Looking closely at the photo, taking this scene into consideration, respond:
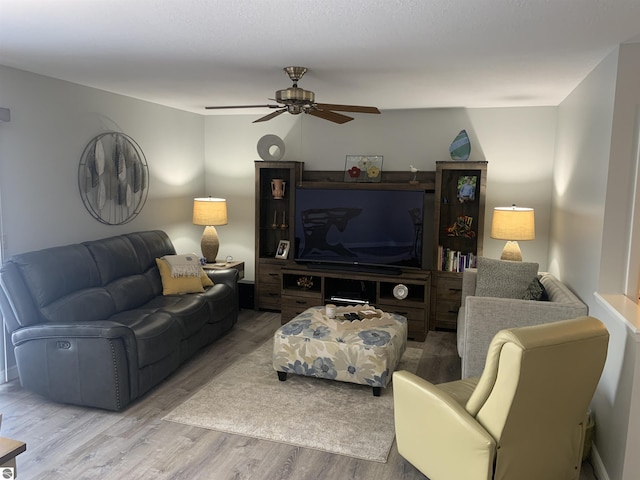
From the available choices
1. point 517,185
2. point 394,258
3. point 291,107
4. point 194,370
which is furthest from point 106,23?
point 517,185

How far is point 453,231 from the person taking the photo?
17.4ft

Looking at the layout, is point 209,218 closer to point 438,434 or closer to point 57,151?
point 57,151

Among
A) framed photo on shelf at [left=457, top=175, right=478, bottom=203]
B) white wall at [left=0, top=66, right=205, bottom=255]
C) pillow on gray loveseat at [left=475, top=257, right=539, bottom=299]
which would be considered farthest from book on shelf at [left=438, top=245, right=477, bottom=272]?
white wall at [left=0, top=66, right=205, bottom=255]

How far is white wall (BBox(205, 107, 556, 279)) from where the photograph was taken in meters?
5.24

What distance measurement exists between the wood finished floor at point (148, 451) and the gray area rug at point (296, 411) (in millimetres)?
95

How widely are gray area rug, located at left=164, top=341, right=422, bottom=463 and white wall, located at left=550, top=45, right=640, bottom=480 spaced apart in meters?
1.23

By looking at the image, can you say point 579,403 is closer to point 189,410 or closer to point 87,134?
point 189,410

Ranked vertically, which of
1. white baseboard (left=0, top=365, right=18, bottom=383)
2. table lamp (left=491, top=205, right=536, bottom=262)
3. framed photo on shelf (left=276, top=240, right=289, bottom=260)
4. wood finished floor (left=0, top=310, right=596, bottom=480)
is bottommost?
wood finished floor (left=0, top=310, right=596, bottom=480)

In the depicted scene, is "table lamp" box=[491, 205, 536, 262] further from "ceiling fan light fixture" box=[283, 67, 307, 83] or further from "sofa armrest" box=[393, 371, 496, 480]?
"sofa armrest" box=[393, 371, 496, 480]

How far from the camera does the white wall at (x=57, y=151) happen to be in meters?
3.80

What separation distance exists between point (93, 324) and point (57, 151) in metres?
1.65

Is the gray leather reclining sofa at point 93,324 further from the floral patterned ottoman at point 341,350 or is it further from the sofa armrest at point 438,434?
the sofa armrest at point 438,434

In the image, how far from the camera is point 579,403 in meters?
2.37

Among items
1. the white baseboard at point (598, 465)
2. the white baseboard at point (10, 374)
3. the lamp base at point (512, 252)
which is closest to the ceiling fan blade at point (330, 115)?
the lamp base at point (512, 252)
